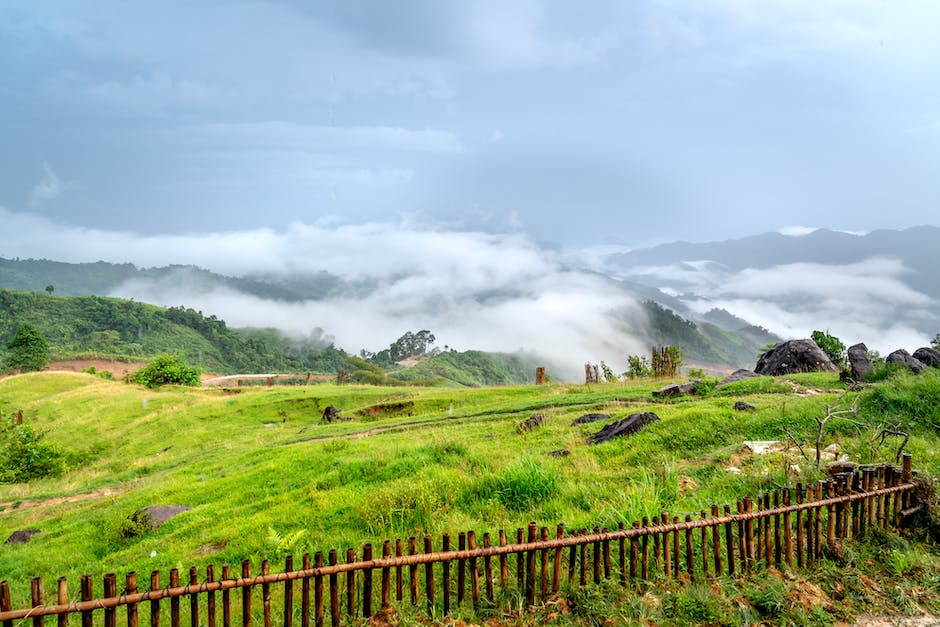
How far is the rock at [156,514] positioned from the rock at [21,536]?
13.0 ft

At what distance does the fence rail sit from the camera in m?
5.08

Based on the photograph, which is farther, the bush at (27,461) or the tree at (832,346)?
the tree at (832,346)

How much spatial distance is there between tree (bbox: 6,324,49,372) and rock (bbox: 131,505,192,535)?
2960 inches

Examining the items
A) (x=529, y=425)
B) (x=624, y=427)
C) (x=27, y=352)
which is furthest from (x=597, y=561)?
(x=27, y=352)

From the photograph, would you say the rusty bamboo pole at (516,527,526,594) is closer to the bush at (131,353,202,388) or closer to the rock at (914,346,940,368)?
the rock at (914,346,940,368)

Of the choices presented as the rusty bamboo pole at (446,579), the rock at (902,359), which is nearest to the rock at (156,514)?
the rusty bamboo pole at (446,579)

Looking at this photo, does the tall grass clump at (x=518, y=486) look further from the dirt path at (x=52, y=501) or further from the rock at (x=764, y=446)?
the dirt path at (x=52, y=501)

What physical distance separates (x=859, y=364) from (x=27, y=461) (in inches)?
1458

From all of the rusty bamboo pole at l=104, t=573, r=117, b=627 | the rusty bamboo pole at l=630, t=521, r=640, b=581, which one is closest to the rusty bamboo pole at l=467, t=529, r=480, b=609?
the rusty bamboo pole at l=630, t=521, r=640, b=581

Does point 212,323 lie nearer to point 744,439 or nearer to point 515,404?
point 515,404

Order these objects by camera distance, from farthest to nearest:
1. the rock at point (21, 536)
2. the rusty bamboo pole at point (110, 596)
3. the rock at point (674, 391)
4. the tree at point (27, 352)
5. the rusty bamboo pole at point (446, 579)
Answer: the tree at point (27, 352)
the rock at point (674, 391)
the rock at point (21, 536)
the rusty bamboo pole at point (446, 579)
the rusty bamboo pole at point (110, 596)

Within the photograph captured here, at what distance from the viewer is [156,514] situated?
1338cm

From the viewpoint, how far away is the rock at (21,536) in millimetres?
14547

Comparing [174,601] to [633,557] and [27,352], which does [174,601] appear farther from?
[27,352]
